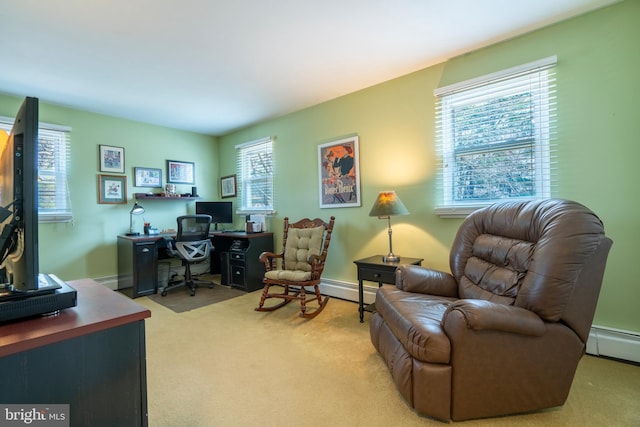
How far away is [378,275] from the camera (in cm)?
267

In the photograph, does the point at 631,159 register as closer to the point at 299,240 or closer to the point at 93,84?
the point at 299,240

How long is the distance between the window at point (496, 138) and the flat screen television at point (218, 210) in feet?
10.9

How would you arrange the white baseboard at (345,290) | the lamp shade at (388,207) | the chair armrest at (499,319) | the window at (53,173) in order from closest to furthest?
the chair armrest at (499,319), the lamp shade at (388,207), the white baseboard at (345,290), the window at (53,173)

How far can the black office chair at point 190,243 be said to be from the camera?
378 centimetres

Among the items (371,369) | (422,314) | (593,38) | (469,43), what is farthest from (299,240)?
(593,38)

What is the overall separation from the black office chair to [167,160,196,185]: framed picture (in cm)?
117

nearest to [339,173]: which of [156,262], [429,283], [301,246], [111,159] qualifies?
[301,246]

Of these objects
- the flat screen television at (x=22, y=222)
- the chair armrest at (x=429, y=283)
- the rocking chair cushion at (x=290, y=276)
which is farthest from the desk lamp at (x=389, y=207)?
the flat screen television at (x=22, y=222)

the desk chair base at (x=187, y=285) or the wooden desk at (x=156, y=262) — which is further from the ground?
the wooden desk at (x=156, y=262)

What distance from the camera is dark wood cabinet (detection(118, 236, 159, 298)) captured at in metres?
3.70

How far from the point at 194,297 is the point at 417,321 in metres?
3.00

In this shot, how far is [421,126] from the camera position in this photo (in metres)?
2.91

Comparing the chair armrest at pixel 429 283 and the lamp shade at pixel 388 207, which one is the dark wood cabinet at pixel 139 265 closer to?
the lamp shade at pixel 388 207

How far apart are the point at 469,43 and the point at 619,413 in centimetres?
263
